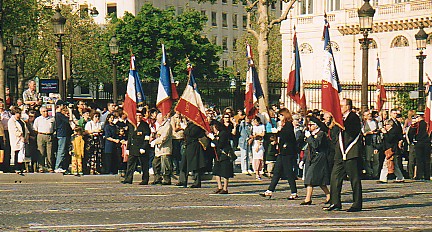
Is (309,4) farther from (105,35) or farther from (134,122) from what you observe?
(134,122)

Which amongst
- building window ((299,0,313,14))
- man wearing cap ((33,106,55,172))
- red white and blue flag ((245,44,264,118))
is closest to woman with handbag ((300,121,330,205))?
red white and blue flag ((245,44,264,118))

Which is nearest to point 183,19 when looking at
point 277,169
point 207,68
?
point 207,68

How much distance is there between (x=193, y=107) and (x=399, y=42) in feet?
110

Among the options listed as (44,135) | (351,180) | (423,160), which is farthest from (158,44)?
(351,180)

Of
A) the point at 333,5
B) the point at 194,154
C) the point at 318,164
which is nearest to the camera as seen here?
the point at 318,164

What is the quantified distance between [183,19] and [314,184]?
60.7 m

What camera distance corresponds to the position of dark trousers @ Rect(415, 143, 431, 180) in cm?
2666

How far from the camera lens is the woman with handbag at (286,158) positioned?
62.7 ft

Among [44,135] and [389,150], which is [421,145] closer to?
[389,150]

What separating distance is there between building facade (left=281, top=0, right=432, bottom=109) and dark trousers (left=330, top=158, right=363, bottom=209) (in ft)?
117

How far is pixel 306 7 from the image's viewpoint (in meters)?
59.3

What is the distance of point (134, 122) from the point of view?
23328 millimetres

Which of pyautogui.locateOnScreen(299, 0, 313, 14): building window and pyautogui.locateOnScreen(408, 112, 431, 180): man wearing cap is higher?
pyautogui.locateOnScreen(299, 0, 313, 14): building window

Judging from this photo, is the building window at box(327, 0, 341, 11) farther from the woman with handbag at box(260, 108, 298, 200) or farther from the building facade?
the woman with handbag at box(260, 108, 298, 200)
